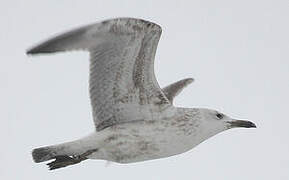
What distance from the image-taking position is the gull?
10.5 meters

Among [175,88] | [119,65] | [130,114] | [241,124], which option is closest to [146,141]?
[130,114]

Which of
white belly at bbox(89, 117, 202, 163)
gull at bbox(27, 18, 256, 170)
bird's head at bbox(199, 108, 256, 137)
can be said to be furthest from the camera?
bird's head at bbox(199, 108, 256, 137)

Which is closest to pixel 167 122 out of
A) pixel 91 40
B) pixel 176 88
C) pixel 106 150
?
pixel 106 150

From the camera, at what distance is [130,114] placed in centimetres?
1116

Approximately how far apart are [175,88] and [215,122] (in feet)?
8.33

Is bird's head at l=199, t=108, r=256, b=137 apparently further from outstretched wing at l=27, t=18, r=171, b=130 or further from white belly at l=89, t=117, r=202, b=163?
A: outstretched wing at l=27, t=18, r=171, b=130

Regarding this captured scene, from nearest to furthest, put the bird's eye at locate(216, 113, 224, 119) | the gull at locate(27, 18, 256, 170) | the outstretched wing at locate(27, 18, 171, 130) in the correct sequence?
the outstretched wing at locate(27, 18, 171, 130) → the gull at locate(27, 18, 256, 170) → the bird's eye at locate(216, 113, 224, 119)

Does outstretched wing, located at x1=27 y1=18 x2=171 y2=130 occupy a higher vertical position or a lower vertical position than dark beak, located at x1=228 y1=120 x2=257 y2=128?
higher

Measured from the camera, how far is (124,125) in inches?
439

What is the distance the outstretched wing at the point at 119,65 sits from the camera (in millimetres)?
10258

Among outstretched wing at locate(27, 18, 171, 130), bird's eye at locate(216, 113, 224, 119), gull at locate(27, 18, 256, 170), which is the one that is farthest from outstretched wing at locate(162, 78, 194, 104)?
outstretched wing at locate(27, 18, 171, 130)

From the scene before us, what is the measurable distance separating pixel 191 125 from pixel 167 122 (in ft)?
1.21

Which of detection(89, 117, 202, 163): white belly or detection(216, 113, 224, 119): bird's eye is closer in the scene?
detection(89, 117, 202, 163): white belly

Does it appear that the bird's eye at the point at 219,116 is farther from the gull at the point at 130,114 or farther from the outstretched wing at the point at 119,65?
the outstretched wing at the point at 119,65
